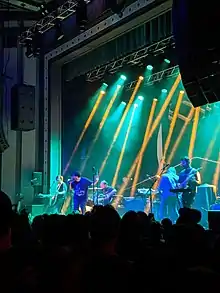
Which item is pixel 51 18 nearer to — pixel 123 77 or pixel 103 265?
pixel 123 77

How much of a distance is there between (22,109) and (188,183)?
4308mm

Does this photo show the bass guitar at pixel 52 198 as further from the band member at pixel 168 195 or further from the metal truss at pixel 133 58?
the metal truss at pixel 133 58

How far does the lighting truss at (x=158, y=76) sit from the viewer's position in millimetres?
12349

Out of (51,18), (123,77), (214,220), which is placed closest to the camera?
(214,220)

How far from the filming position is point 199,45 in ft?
14.5

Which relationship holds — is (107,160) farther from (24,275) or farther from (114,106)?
(24,275)

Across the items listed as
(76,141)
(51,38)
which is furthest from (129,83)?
(51,38)

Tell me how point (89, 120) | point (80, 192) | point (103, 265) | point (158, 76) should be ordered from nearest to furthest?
point (103, 265)
point (80, 192)
point (158, 76)
point (89, 120)

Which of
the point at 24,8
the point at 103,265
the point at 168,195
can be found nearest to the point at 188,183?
the point at 168,195

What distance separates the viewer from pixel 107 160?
1419 cm

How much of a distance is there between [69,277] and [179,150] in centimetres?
1252

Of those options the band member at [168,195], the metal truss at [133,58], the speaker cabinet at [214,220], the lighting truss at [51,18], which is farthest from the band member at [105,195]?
the speaker cabinet at [214,220]

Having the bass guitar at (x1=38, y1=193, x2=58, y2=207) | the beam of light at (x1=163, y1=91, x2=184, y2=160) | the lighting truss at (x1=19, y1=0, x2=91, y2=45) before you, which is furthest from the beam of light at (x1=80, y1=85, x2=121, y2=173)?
the lighting truss at (x1=19, y1=0, x2=91, y2=45)

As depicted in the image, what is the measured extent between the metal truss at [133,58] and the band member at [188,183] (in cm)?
281
